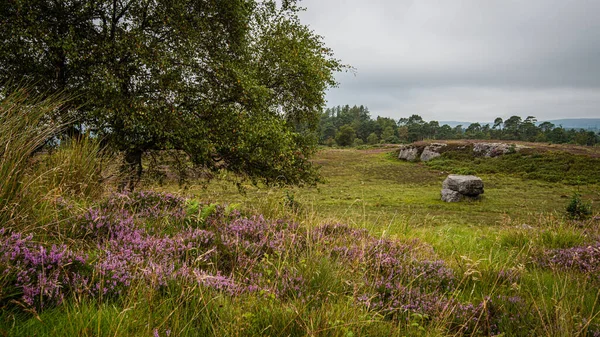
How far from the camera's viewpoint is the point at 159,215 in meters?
4.77

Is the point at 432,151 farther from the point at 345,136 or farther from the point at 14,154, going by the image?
the point at 14,154

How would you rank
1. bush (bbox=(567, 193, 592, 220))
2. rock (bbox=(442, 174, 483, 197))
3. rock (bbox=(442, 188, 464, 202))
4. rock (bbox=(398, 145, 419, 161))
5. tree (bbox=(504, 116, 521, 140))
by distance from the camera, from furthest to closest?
tree (bbox=(504, 116, 521, 140)) < rock (bbox=(398, 145, 419, 161)) < rock (bbox=(442, 174, 483, 197)) < rock (bbox=(442, 188, 464, 202)) < bush (bbox=(567, 193, 592, 220))

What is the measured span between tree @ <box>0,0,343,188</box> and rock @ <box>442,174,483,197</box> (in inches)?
753

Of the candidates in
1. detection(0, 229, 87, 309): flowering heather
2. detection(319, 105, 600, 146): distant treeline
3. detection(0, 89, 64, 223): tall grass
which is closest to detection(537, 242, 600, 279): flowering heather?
detection(0, 229, 87, 309): flowering heather

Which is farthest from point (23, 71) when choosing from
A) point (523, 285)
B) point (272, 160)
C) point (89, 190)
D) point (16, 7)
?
point (523, 285)

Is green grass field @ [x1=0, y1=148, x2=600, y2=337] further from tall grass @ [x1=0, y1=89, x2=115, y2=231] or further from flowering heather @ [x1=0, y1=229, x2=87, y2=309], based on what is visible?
tall grass @ [x1=0, y1=89, x2=115, y2=231]

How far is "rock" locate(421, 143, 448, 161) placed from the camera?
5902cm

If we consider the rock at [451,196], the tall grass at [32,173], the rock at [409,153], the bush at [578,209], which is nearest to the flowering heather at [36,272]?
the tall grass at [32,173]

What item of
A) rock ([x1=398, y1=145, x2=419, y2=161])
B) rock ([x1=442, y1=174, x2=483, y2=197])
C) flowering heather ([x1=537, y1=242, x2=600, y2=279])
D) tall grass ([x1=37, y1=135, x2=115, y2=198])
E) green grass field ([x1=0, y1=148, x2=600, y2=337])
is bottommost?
rock ([x1=442, y1=174, x2=483, y2=197])

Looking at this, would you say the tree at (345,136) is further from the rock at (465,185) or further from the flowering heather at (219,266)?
the flowering heather at (219,266)

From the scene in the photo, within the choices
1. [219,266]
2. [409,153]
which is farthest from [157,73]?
[409,153]

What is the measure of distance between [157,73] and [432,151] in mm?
59299

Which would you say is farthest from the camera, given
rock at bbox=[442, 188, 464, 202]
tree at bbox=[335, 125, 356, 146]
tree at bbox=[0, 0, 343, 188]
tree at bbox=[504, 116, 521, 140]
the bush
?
tree at bbox=[504, 116, 521, 140]

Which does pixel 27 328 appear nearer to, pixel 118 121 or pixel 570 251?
pixel 570 251
